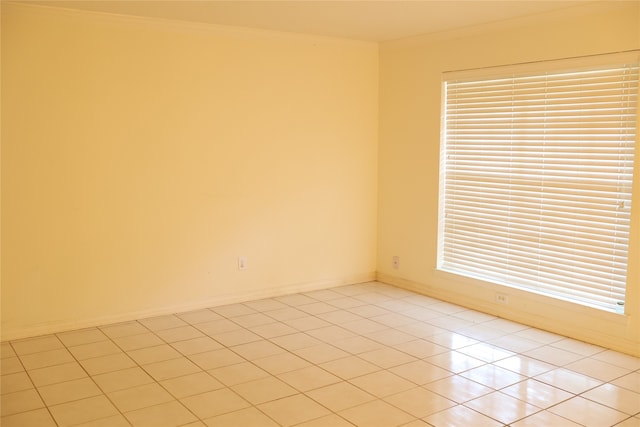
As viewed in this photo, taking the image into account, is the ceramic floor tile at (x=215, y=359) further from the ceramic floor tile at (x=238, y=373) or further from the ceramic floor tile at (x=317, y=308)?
the ceramic floor tile at (x=317, y=308)

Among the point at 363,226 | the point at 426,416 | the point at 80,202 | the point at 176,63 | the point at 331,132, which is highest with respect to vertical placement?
the point at 176,63

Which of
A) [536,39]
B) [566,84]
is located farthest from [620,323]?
[536,39]

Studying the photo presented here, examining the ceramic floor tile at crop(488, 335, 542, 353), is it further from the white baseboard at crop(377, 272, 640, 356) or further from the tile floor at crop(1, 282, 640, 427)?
the white baseboard at crop(377, 272, 640, 356)

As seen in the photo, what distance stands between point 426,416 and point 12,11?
3745 millimetres

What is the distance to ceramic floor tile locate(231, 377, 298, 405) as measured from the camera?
3.24m

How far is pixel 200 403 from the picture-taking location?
3176 mm

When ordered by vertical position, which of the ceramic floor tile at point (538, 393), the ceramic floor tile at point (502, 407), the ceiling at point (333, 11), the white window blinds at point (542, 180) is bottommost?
the ceramic floor tile at point (502, 407)

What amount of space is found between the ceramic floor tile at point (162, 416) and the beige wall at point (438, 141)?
2785mm

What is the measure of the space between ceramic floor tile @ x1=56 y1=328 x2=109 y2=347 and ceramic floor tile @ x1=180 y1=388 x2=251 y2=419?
51.0 inches

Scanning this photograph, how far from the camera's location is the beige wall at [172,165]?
13.6 ft

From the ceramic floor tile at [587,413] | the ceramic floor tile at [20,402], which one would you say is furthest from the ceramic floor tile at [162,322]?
the ceramic floor tile at [587,413]

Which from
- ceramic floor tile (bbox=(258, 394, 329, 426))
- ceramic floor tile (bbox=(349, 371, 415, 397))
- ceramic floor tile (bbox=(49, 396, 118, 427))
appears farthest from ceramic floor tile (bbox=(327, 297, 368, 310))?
ceramic floor tile (bbox=(49, 396, 118, 427))

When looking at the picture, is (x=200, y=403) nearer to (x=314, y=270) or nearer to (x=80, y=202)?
(x=80, y=202)

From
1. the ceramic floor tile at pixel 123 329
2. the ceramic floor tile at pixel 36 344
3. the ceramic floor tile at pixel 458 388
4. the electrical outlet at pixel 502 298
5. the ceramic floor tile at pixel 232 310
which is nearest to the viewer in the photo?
the ceramic floor tile at pixel 458 388
